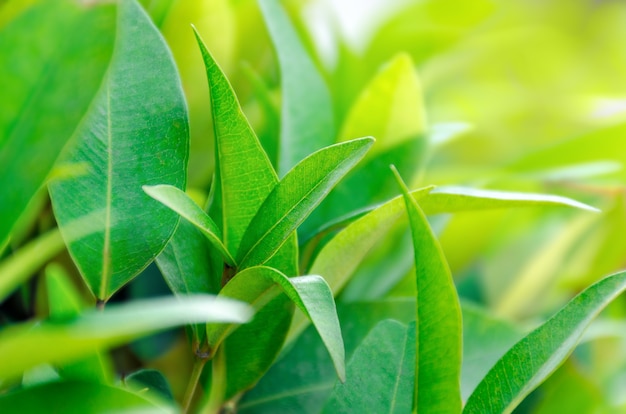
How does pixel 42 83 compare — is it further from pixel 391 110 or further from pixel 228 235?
pixel 391 110

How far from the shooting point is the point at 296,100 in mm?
386

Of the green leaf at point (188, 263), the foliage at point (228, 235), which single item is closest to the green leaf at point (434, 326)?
the foliage at point (228, 235)

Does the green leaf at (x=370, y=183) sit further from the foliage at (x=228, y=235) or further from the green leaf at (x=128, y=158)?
the green leaf at (x=128, y=158)

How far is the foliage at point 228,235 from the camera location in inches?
9.7

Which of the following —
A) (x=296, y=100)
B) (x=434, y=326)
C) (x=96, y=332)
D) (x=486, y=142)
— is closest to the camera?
(x=96, y=332)

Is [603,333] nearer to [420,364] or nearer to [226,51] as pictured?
[420,364]

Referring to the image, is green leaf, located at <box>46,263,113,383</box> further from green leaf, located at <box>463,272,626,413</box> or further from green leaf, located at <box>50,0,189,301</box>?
green leaf, located at <box>463,272,626,413</box>

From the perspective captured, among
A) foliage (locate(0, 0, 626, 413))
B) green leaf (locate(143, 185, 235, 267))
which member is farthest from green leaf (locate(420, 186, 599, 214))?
green leaf (locate(143, 185, 235, 267))

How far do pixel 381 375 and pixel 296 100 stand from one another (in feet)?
0.58

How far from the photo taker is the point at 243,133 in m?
0.28

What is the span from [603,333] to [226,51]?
32 cm

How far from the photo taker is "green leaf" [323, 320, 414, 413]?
0.29 m

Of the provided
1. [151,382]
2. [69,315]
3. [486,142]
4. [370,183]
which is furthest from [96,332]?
[486,142]

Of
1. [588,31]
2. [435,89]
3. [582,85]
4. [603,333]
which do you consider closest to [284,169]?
[603,333]
